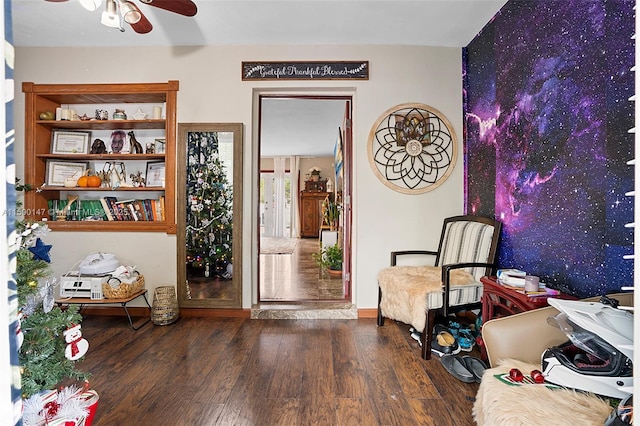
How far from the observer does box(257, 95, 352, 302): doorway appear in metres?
3.62

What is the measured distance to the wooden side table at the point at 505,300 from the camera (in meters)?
1.79

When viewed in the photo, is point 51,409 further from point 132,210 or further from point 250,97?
point 250,97

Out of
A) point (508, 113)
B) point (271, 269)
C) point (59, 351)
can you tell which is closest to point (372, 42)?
point (508, 113)

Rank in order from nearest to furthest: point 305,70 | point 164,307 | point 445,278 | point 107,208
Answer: point 445,278 < point 164,307 < point 305,70 < point 107,208

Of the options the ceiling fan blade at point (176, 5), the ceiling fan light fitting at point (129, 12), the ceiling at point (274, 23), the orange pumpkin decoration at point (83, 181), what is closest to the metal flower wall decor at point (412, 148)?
the ceiling at point (274, 23)

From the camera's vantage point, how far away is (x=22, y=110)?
3.12 m

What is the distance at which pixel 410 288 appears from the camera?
95.3 inches

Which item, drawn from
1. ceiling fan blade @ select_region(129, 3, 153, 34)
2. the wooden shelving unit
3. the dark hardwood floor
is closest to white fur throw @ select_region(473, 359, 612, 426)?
the dark hardwood floor

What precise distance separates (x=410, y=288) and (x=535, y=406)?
1.35 m

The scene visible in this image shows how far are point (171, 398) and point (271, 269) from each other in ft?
11.3

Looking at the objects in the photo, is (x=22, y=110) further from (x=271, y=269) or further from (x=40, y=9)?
(x=271, y=269)

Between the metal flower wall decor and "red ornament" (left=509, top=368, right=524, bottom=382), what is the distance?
6.82 feet

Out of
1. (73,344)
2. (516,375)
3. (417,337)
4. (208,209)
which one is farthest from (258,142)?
(516,375)

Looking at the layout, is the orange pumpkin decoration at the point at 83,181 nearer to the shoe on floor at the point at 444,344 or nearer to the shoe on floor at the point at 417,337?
the shoe on floor at the point at 417,337
